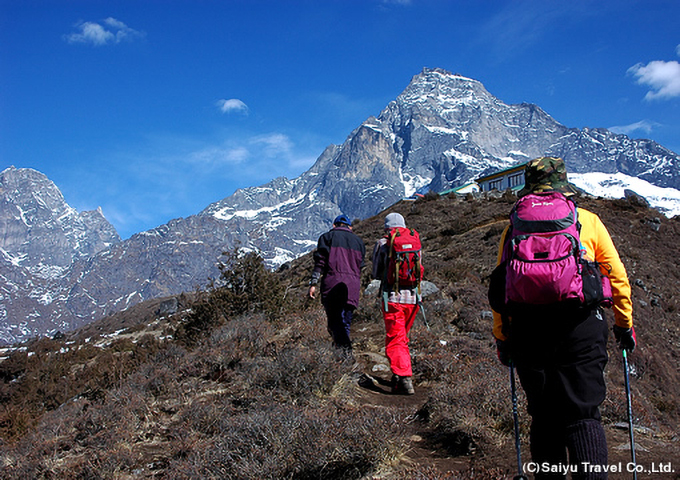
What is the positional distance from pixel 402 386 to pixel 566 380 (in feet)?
9.08

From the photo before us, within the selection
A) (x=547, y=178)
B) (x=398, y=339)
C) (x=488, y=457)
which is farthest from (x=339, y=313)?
(x=547, y=178)

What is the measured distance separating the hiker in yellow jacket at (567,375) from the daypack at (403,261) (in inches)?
94.4

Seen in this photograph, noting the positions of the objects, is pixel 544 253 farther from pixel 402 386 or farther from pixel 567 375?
pixel 402 386

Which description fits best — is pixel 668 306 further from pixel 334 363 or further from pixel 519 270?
pixel 519 270

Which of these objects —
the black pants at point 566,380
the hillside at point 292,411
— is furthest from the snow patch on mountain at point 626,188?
the black pants at point 566,380

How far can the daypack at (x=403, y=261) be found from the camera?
4.95 m

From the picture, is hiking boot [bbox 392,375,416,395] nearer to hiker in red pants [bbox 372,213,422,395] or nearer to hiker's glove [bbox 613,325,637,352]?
hiker in red pants [bbox 372,213,422,395]

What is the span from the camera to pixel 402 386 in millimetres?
4961

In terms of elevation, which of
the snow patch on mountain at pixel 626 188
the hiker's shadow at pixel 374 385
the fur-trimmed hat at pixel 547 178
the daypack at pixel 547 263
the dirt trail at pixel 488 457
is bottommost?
the dirt trail at pixel 488 457

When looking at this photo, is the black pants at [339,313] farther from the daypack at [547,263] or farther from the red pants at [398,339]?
the daypack at [547,263]

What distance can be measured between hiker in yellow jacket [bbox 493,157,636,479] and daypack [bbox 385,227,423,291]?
240cm

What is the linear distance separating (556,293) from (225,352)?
4.44 meters

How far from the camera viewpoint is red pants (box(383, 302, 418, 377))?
490 centimetres

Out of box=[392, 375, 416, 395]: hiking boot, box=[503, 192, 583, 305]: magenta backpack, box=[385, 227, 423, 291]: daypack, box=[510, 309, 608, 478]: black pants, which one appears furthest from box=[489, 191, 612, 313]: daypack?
box=[392, 375, 416, 395]: hiking boot
